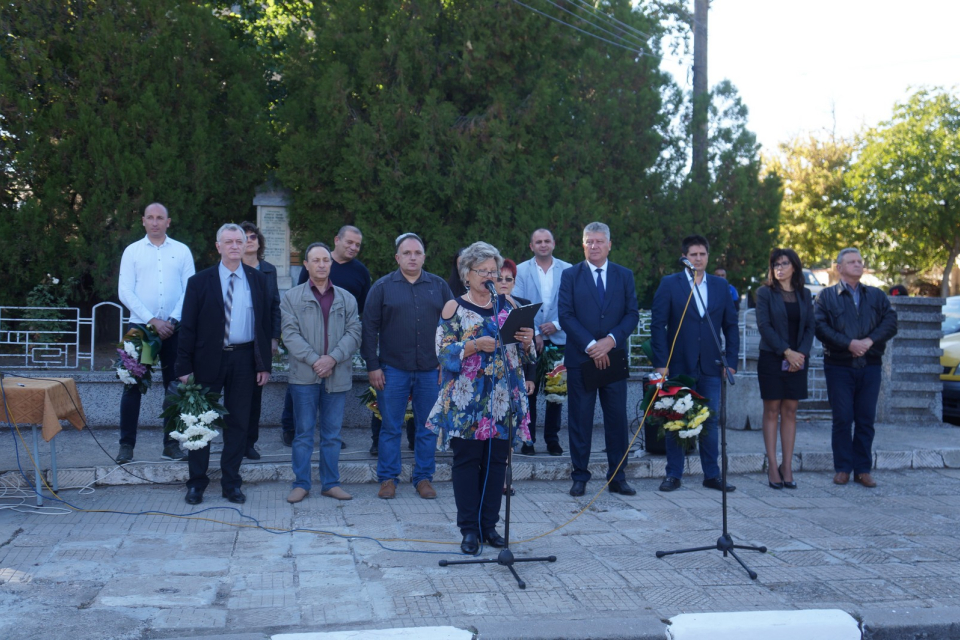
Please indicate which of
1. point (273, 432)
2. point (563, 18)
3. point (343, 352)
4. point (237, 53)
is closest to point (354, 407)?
point (273, 432)

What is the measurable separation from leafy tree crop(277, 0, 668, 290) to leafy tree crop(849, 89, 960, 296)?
67.9ft

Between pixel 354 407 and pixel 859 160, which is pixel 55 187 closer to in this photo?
pixel 354 407

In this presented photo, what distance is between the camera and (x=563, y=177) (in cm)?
1220

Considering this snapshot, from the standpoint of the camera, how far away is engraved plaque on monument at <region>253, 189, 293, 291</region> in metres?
12.2

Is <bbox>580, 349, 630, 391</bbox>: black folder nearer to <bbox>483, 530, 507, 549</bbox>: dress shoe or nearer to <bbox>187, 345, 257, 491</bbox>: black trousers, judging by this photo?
<bbox>483, 530, 507, 549</bbox>: dress shoe

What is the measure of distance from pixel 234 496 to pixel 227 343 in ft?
3.87

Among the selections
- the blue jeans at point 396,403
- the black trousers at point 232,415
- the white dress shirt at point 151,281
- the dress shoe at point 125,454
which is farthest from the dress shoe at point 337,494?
the white dress shirt at point 151,281

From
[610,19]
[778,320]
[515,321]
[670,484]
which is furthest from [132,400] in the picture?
[610,19]

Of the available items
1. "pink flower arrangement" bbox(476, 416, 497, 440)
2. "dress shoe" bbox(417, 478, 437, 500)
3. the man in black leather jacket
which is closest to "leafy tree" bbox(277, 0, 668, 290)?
the man in black leather jacket

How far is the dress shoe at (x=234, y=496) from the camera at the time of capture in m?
6.62

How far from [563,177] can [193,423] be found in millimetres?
7255

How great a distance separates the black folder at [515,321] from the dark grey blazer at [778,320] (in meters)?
3.27

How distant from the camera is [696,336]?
742 centimetres

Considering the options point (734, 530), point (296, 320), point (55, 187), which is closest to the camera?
point (734, 530)
